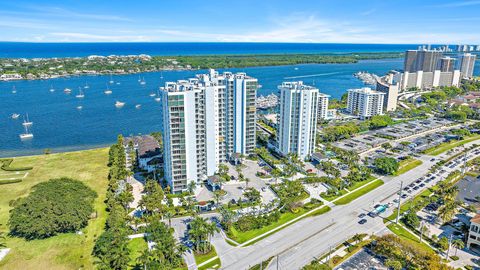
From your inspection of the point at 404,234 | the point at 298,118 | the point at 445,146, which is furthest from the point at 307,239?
the point at 445,146

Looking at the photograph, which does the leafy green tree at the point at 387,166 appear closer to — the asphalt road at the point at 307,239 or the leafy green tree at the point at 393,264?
the asphalt road at the point at 307,239

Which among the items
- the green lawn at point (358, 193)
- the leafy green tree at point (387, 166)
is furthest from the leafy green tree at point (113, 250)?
the leafy green tree at point (387, 166)

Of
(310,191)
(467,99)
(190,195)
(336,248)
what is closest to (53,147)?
(190,195)

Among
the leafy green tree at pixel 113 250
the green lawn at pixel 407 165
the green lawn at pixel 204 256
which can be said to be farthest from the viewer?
the green lawn at pixel 407 165

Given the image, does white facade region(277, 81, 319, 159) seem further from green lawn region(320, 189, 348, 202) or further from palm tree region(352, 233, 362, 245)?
palm tree region(352, 233, 362, 245)

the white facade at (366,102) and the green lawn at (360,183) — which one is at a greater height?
the white facade at (366,102)

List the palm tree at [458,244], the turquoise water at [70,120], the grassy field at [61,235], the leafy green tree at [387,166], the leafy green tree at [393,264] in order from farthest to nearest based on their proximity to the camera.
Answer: the turquoise water at [70,120], the leafy green tree at [387,166], the palm tree at [458,244], the grassy field at [61,235], the leafy green tree at [393,264]

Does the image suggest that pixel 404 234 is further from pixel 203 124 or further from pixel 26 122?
pixel 26 122
